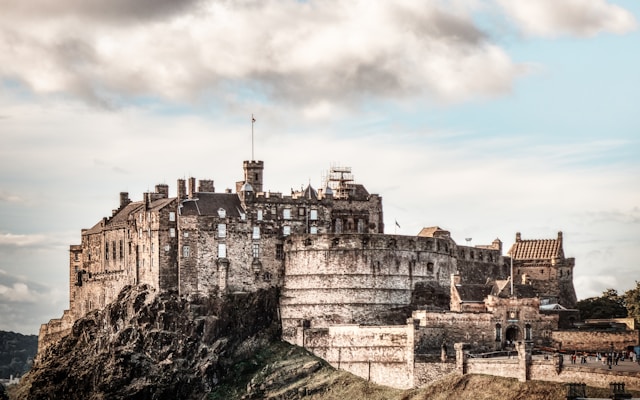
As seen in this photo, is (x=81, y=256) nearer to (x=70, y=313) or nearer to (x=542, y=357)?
(x=70, y=313)

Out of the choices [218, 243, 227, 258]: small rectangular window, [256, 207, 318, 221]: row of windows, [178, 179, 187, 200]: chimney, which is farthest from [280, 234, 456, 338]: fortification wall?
[178, 179, 187, 200]: chimney

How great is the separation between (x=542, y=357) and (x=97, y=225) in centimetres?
5925

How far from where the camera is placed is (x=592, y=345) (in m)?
115

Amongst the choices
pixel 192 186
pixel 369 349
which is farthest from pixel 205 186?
pixel 369 349

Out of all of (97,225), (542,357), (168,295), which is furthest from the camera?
(97,225)

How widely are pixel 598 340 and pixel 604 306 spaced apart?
19029 millimetres

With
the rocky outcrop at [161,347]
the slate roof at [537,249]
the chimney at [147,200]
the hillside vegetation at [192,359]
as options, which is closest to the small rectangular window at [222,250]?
the rocky outcrop at [161,347]

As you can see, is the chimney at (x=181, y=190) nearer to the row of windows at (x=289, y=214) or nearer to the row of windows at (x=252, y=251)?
the row of windows at (x=252, y=251)

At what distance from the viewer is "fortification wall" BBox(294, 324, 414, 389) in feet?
382

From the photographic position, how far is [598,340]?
377 ft

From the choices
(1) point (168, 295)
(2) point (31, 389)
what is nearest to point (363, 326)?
(1) point (168, 295)

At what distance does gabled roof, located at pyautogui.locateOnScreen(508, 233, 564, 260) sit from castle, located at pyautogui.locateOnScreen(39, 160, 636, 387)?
7.8 inches

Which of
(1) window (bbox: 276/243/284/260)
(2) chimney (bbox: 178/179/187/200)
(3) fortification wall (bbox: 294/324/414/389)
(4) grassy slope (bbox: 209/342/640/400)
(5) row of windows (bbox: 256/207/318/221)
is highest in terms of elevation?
(2) chimney (bbox: 178/179/187/200)

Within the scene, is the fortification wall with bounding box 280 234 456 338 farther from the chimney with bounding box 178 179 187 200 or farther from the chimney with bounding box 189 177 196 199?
the chimney with bounding box 178 179 187 200
